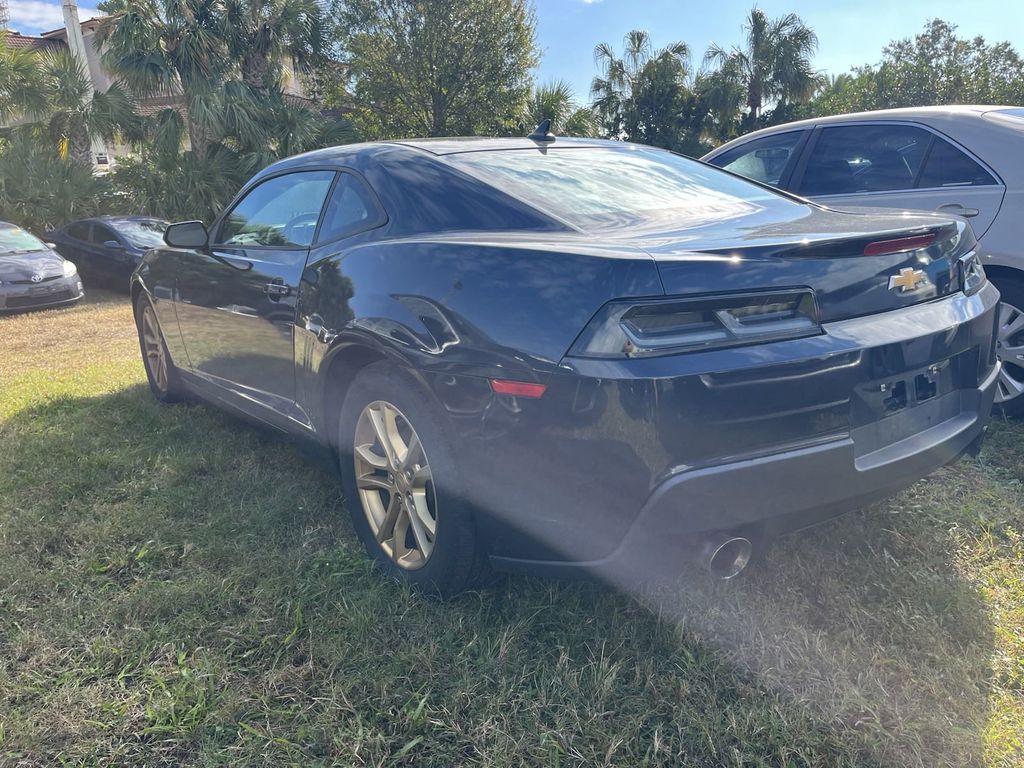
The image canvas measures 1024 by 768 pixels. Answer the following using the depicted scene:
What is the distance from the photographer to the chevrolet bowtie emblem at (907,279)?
2230 millimetres

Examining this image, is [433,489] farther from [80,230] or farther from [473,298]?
[80,230]

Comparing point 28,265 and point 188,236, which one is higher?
point 188,236

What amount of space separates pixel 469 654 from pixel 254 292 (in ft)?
6.01

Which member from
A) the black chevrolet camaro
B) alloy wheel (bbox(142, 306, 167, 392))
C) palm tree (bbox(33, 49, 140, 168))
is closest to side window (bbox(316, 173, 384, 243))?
the black chevrolet camaro

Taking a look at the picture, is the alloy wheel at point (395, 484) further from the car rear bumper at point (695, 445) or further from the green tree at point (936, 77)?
the green tree at point (936, 77)

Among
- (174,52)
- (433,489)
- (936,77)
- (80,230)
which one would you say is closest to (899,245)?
(433,489)

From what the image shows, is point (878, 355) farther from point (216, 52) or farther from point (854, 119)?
point (216, 52)

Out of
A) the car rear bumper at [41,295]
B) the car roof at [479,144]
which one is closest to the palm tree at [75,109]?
the car rear bumper at [41,295]

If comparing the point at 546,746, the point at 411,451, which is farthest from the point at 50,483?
the point at 546,746

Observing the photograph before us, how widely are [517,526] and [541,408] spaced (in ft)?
1.17

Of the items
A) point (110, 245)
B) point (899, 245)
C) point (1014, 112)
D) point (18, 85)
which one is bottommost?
point (110, 245)

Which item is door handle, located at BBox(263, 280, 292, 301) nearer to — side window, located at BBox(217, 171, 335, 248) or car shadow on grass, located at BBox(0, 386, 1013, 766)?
side window, located at BBox(217, 171, 335, 248)

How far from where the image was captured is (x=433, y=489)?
2324 mm

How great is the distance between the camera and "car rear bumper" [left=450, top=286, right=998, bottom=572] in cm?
186
